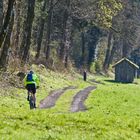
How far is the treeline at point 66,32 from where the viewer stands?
46.2m

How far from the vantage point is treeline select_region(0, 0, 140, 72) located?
152 ft

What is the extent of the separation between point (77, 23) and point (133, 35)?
2058cm

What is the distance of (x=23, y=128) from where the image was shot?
54.1ft

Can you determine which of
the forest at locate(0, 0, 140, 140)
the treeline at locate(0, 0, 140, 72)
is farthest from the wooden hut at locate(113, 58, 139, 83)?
the treeline at locate(0, 0, 140, 72)

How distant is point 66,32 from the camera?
222 ft

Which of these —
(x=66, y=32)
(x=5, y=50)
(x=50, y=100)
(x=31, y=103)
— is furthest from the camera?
(x=66, y=32)

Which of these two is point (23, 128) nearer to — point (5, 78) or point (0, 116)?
point (0, 116)

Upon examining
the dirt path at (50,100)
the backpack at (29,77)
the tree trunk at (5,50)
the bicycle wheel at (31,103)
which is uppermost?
the tree trunk at (5,50)

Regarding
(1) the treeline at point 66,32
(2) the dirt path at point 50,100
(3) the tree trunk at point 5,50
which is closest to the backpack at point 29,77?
(2) the dirt path at point 50,100

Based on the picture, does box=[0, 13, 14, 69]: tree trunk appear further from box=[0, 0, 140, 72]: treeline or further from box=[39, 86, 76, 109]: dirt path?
box=[39, 86, 76, 109]: dirt path

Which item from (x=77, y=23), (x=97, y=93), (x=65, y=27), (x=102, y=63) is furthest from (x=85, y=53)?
(x=97, y=93)

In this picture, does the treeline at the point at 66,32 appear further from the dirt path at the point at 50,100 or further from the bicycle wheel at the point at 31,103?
the bicycle wheel at the point at 31,103

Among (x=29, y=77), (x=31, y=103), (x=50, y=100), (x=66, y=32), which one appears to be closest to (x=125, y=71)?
(x=66, y=32)

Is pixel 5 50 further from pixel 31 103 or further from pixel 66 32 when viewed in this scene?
pixel 66 32
